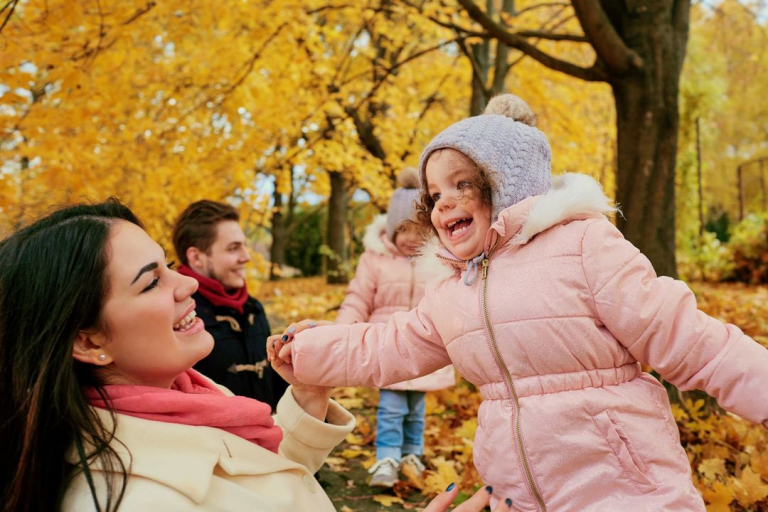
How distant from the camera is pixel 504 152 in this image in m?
2.02

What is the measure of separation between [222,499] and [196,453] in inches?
4.7

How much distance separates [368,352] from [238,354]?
4.65ft

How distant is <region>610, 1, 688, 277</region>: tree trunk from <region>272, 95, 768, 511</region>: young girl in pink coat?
205cm

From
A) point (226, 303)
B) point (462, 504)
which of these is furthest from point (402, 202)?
point (462, 504)

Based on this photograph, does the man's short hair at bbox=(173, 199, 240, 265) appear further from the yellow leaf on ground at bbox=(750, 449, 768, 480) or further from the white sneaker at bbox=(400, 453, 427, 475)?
the yellow leaf on ground at bbox=(750, 449, 768, 480)

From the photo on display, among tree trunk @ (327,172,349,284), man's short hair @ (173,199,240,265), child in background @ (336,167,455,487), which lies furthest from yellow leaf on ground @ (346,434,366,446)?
tree trunk @ (327,172,349,284)

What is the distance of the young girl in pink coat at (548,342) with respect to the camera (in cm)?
171

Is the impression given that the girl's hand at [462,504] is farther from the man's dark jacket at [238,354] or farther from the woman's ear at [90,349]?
the man's dark jacket at [238,354]

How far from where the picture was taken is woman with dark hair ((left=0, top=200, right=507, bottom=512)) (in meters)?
1.33

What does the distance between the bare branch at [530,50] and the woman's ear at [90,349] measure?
125 inches

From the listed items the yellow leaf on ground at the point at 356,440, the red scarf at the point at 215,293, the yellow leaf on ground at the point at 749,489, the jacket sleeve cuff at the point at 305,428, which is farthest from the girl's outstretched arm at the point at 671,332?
the yellow leaf on ground at the point at 356,440

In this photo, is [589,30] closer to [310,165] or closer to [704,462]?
[704,462]

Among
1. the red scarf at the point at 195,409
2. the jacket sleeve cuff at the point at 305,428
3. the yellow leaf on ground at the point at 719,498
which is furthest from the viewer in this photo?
the yellow leaf on ground at the point at 719,498

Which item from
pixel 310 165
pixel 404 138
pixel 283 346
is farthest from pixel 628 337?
pixel 404 138
